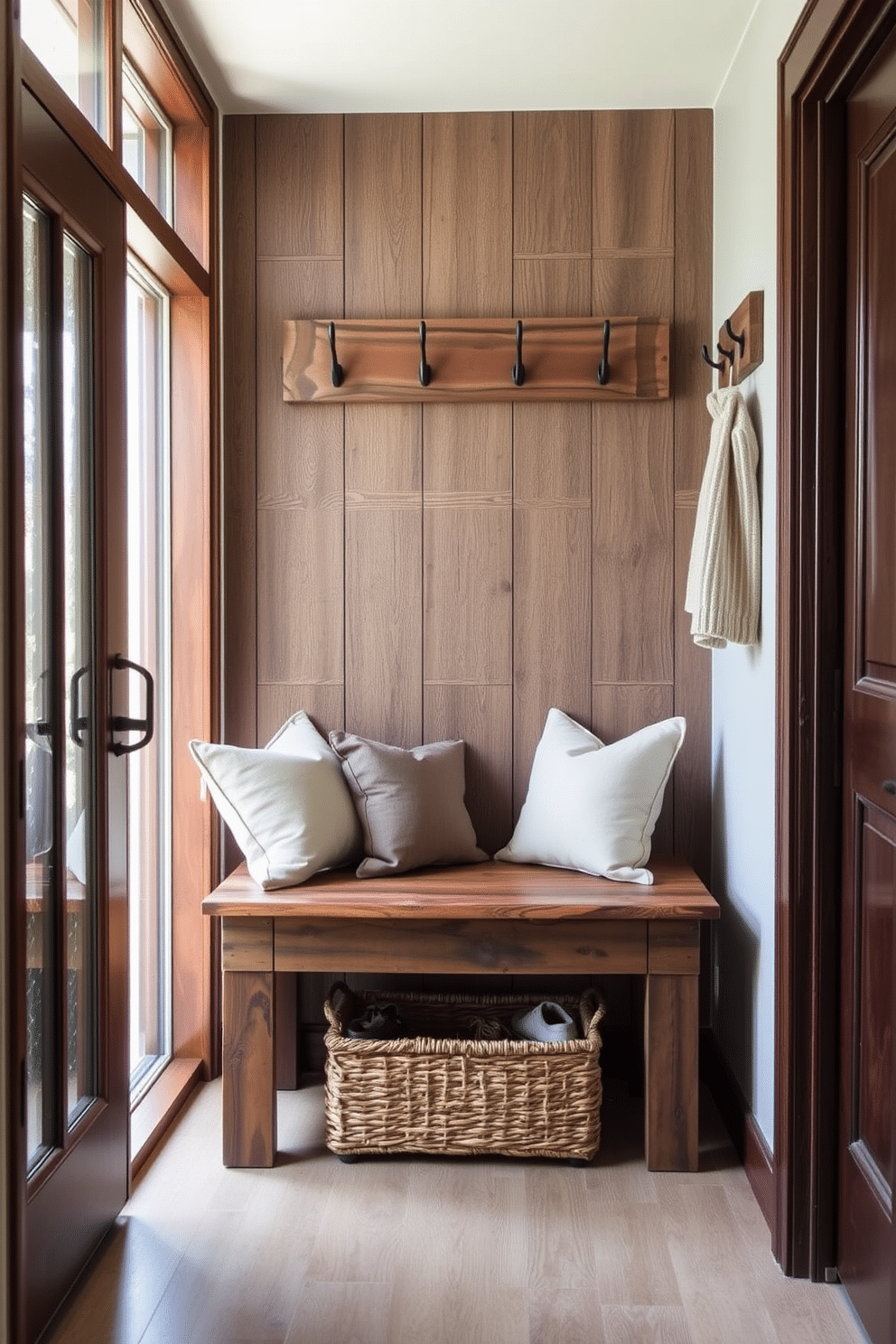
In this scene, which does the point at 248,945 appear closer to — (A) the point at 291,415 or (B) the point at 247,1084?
(B) the point at 247,1084

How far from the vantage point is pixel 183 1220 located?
7.55 feet

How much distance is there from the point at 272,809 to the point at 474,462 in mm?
1045

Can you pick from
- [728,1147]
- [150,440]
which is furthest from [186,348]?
[728,1147]

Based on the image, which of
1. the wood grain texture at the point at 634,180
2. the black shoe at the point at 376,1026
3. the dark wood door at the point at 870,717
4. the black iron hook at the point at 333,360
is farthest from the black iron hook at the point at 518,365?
the black shoe at the point at 376,1026

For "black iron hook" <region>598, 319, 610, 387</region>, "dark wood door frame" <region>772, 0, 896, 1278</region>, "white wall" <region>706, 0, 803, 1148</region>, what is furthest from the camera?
"black iron hook" <region>598, 319, 610, 387</region>

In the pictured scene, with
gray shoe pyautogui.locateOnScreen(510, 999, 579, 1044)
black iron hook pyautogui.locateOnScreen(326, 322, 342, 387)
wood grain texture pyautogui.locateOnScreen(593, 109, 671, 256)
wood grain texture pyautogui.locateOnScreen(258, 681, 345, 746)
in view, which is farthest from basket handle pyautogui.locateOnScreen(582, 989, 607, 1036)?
wood grain texture pyautogui.locateOnScreen(593, 109, 671, 256)

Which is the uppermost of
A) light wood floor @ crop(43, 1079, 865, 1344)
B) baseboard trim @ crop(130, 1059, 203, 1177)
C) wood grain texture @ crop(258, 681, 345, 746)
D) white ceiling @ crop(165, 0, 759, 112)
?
white ceiling @ crop(165, 0, 759, 112)

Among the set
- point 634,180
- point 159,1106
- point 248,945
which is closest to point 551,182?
point 634,180

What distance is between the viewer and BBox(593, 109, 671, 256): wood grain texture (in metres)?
3.02

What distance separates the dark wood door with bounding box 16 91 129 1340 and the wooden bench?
29cm

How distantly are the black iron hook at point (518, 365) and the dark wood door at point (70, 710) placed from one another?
104cm

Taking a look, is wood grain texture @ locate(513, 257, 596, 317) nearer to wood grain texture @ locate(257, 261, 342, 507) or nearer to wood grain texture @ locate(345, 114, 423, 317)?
wood grain texture @ locate(345, 114, 423, 317)

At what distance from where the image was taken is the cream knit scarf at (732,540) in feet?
8.09

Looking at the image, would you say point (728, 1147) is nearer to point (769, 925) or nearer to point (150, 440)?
point (769, 925)
